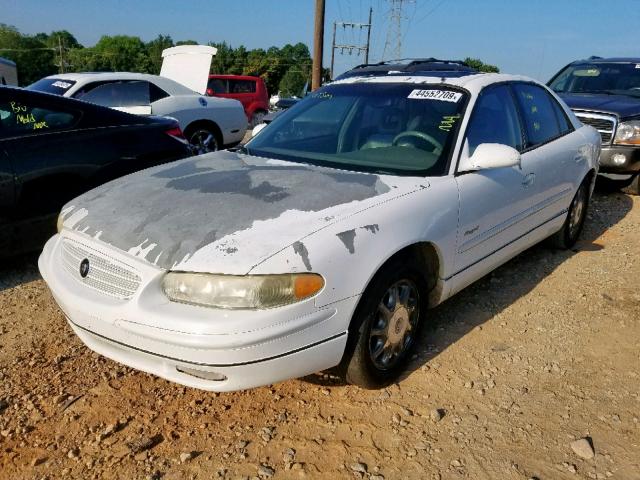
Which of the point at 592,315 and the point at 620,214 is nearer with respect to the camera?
the point at 592,315

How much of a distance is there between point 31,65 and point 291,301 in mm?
94439

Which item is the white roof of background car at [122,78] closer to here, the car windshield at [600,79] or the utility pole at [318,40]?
the car windshield at [600,79]

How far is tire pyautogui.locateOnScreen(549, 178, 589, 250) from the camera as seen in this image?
4.67 metres

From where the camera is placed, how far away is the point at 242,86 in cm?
1708

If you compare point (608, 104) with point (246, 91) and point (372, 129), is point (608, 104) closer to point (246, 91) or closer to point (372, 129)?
point (372, 129)

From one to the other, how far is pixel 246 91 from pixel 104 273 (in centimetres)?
1552

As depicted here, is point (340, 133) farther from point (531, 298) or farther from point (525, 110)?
point (531, 298)

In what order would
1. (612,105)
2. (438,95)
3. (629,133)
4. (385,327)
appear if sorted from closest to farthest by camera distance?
(385,327) < (438,95) < (629,133) < (612,105)

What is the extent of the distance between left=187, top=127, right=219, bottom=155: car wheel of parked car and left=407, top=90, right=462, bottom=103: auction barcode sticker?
17.9 feet

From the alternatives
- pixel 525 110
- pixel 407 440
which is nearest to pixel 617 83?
pixel 525 110

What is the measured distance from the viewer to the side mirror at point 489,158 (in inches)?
119

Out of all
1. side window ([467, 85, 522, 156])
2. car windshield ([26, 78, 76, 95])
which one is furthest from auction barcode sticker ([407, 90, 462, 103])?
car windshield ([26, 78, 76, 95])

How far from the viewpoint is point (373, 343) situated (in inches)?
105

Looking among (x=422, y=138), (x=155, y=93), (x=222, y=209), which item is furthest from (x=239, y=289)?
(x=155, y=93)
